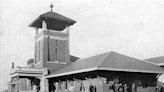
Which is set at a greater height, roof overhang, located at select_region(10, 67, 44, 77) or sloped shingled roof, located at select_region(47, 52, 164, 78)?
sloped shingled roof, located at select_region(47, 52, 164, 78)

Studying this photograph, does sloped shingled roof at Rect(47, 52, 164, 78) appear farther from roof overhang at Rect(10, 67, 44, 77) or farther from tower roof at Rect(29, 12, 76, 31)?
tower roof at Rect(29, 12, 76, 31)

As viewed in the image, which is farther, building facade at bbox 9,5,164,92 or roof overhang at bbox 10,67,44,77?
roof overhang at bbox 10,67,44,77

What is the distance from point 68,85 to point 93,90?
6014mm

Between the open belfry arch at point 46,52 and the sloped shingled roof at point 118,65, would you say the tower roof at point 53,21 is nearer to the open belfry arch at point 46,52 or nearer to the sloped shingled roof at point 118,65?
the open belfry arch at point 46,52

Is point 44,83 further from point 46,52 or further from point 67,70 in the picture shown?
point 67,70

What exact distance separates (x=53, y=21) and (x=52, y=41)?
2.66 m

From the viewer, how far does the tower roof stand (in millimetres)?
38219

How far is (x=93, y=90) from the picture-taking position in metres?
25.1

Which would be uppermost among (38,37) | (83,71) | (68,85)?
(38,37)

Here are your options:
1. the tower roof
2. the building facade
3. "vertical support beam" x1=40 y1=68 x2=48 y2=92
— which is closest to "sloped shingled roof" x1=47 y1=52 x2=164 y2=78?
the building facade

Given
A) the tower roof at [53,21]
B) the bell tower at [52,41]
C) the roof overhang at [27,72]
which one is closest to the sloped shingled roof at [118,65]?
the roof overhang at [27,72]

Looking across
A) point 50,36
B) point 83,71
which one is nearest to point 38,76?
point 50,36

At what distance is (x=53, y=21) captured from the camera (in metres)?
39.0

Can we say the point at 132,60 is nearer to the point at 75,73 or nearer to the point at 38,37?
the point at 75,73
